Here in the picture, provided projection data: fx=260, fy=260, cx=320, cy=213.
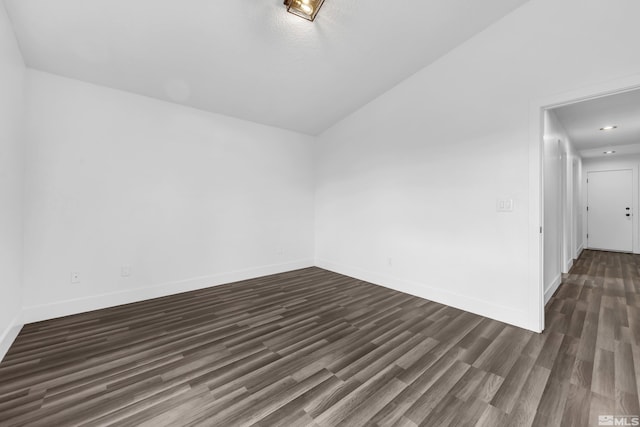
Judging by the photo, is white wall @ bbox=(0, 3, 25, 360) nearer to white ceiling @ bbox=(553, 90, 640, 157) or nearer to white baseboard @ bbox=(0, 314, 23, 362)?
white baseboard @ bbox=(0, 314, 23, 362)

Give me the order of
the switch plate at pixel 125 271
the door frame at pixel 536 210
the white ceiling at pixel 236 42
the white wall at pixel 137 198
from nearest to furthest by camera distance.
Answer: the white ceiling at pixel 236 42 < the door frame at pixel 536 210 < the white wall at pixel 137 198 < the switch plate at pixel 125 271

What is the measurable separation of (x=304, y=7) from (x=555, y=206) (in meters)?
4.13

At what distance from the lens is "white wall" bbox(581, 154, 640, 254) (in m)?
6.12

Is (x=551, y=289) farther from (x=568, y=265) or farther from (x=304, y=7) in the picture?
(x=304, y=7)

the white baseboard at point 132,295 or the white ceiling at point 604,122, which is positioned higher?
the white ceiling at point 604,122

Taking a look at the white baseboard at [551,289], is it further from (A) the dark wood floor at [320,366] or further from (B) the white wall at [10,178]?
(B) the white wall at [10,178]

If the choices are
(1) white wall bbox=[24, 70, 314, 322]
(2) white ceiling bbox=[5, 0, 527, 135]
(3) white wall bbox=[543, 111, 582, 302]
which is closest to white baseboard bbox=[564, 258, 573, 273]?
(3) white wall bbox=[543, 111, 582, 302]

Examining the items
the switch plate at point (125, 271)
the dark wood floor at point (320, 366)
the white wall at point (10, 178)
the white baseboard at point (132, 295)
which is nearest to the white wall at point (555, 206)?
the dark wood floor at point (320, 366)

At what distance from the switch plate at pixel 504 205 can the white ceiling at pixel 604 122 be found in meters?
1.63

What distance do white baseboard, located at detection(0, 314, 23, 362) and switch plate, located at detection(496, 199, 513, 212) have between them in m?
4.64

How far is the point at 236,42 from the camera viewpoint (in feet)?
8.73

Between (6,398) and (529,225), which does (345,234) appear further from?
(6,398)

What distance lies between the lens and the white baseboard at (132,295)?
272cm

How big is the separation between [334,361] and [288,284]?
2054 mm
